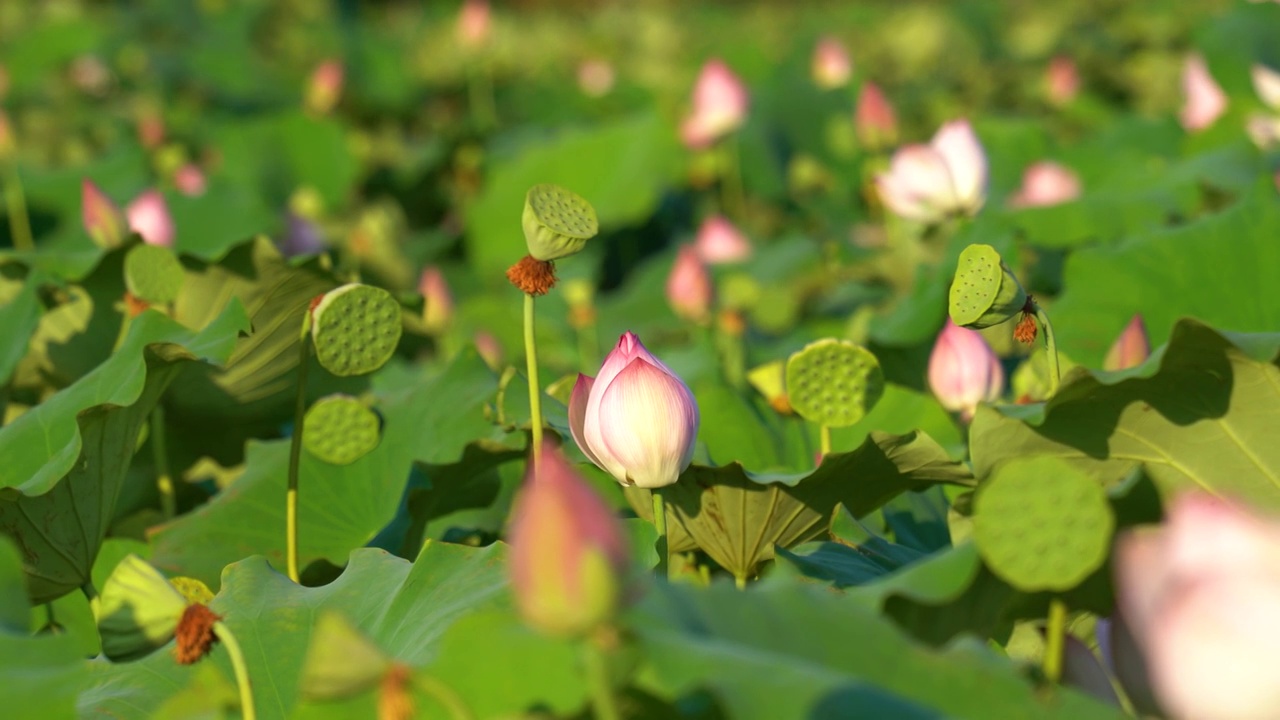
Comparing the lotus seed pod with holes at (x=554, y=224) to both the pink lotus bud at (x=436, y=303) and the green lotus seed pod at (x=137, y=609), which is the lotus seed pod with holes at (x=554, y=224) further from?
the pink lotus bud at (x=436, y=303)

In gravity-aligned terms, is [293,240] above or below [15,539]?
below

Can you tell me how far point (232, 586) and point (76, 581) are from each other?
0.21 metres

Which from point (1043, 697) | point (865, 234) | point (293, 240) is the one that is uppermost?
point (1043, 697)

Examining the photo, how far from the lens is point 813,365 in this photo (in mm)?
1275

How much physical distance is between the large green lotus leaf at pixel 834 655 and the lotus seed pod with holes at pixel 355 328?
507 mm

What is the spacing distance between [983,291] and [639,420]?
26 centimetres

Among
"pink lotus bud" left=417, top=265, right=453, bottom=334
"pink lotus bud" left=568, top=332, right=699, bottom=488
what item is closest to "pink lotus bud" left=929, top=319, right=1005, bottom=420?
"pink lotus bud" left=568, top=332, right=699, bottom=488

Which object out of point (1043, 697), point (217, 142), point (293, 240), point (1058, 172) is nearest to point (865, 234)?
point (1058, 172)

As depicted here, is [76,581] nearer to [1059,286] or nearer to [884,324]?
[884,324]

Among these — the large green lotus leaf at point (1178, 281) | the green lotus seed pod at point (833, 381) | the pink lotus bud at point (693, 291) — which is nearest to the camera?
the green lotus seed pod at point (833, 381)

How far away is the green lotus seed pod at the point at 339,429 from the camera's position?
53.2 inches

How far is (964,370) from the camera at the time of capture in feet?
4.93

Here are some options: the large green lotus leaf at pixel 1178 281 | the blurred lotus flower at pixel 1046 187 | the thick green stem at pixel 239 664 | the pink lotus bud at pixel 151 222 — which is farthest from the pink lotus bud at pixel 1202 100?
the thick green stem at pixel 239 664

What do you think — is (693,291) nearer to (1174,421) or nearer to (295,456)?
(295,456)
